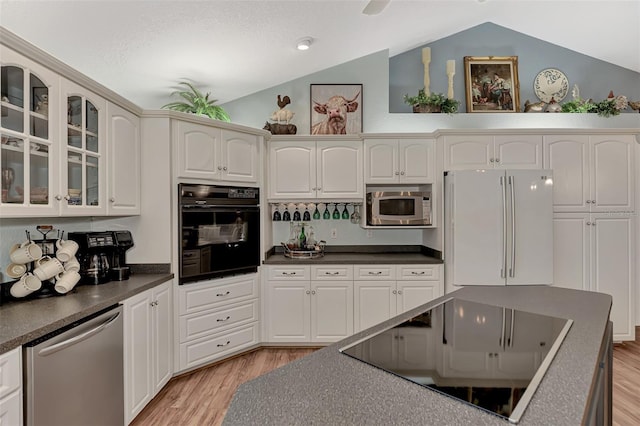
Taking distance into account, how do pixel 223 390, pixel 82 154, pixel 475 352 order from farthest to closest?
pixel 223 390 < pixel 82 154 < pixel 475 352

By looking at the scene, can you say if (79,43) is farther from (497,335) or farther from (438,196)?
(438,196)

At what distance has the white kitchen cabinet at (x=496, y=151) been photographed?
328cm

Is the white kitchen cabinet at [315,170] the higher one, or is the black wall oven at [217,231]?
the white kitchen cabinet at [315,170]

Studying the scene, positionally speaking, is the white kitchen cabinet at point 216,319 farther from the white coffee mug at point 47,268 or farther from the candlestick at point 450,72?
the candlestick at point 450,72

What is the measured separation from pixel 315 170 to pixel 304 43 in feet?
3.90

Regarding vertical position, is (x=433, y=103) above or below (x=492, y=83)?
below

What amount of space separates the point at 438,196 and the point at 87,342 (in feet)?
9.96

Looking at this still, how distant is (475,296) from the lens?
1.88m

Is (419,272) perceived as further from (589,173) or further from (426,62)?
(426,62)

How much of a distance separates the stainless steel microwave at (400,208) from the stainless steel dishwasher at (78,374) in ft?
7.76

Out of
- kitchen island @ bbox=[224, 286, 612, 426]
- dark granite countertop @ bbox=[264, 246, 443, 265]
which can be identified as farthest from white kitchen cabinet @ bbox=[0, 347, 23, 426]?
dark granite countertop @ bbox=[264, 246, 443, 265]

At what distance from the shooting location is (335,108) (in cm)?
380

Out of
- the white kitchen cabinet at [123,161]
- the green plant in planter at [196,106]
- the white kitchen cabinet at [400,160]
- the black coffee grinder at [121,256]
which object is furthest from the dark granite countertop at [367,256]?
the green plant in planter at [196,106]

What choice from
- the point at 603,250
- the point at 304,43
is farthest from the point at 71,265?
the point at 603,250
